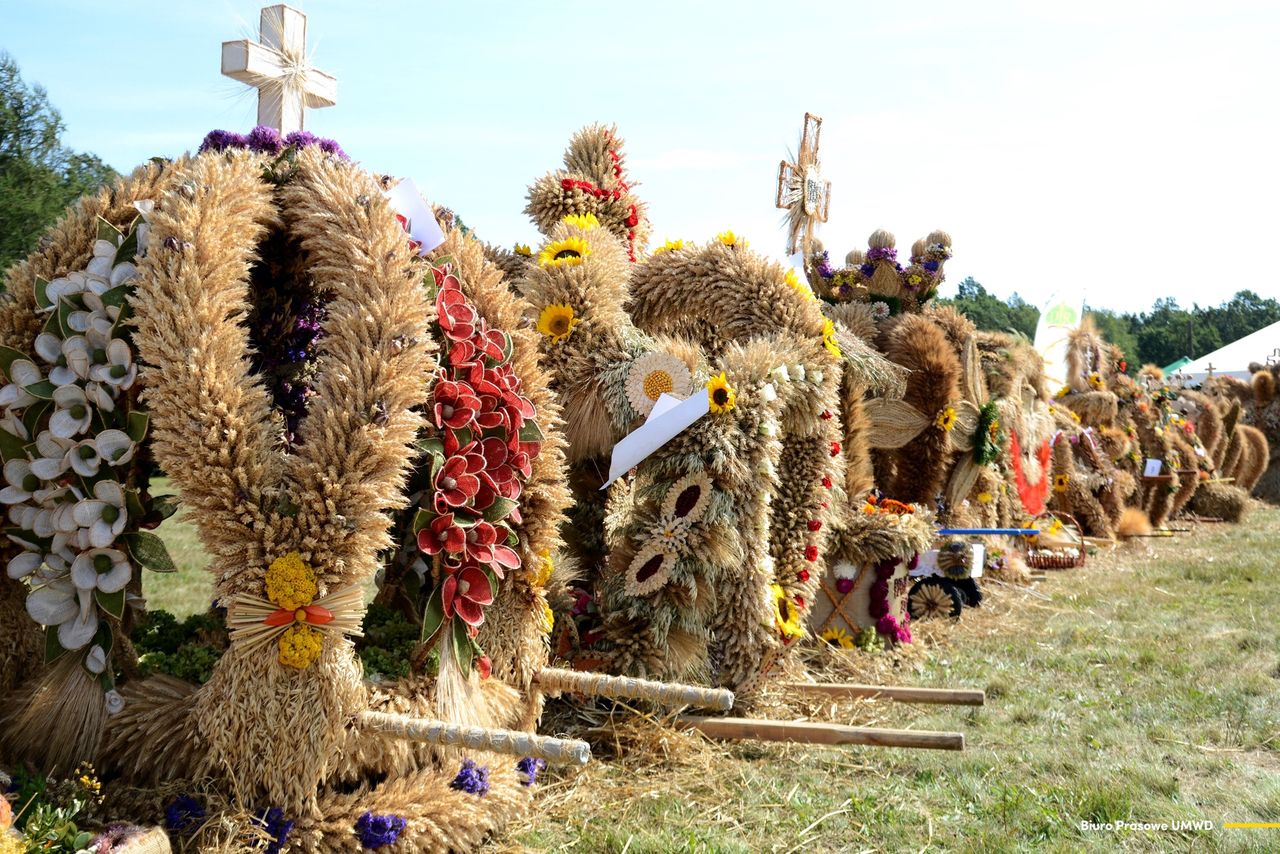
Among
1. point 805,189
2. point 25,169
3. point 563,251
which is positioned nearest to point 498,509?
point 563,251

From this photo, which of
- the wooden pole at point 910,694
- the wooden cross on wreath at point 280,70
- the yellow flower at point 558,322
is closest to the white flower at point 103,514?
the wooden cross on wreath at point 280,70

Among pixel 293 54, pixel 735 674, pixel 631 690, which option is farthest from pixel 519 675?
pixel 293 54

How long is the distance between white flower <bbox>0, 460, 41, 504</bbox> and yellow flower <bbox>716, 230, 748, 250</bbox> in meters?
3.25

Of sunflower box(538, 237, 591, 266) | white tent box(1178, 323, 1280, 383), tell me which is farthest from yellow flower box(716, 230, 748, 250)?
white tent box(1178, 323, 1280, 383)

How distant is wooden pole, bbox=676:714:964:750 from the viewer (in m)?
3.79

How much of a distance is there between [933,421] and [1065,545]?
3.78 meters

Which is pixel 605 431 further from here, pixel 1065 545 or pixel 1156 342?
pixel 1156 342

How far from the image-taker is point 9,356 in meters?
2.80

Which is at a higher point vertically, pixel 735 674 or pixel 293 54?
pixel 293 54

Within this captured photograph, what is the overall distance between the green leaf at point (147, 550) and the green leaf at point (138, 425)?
10.6 inches

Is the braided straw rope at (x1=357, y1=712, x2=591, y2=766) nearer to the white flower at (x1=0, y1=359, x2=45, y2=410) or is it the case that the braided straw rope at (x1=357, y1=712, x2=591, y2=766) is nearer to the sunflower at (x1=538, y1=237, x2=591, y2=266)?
the white flower at (x1=0, y1=359, x2=45, y2=410)

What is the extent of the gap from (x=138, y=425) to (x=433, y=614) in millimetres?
965

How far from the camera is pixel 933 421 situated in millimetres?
7324

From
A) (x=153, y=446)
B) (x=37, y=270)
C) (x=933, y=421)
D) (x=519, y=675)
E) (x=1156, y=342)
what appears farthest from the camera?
(x=1156, y=342)
